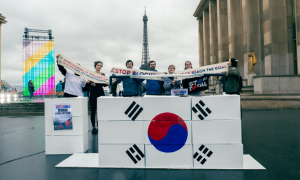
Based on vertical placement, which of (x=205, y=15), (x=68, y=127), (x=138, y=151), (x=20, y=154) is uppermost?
(x=205, y=15)

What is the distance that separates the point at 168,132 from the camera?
12.3ft

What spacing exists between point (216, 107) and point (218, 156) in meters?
0.89

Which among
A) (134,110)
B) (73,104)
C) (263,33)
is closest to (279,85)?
(263,33)

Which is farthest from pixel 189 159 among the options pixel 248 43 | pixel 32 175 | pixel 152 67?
pixel 248 43

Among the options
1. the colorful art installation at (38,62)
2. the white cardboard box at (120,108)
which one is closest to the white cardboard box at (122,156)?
the white cardboard box at (120,108)

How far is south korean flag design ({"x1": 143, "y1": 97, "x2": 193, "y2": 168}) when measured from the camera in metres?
3.71

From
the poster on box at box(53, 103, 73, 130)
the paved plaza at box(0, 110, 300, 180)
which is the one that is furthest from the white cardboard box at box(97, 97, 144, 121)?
the poster on box at box(53, 103, 73, 130)

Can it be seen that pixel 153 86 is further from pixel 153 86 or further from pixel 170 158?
pixel 170 158

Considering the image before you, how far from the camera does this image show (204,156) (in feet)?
12.1

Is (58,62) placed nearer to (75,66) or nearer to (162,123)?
(75,66)

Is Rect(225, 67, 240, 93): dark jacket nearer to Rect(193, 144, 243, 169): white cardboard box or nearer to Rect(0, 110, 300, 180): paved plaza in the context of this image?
Rect(0, 110, 300, 180): paved plaza

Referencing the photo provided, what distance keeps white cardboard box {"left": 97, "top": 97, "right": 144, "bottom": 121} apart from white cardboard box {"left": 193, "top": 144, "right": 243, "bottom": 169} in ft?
4.11

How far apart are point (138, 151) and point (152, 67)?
3.17 metres

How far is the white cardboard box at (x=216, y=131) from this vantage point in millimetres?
3633
